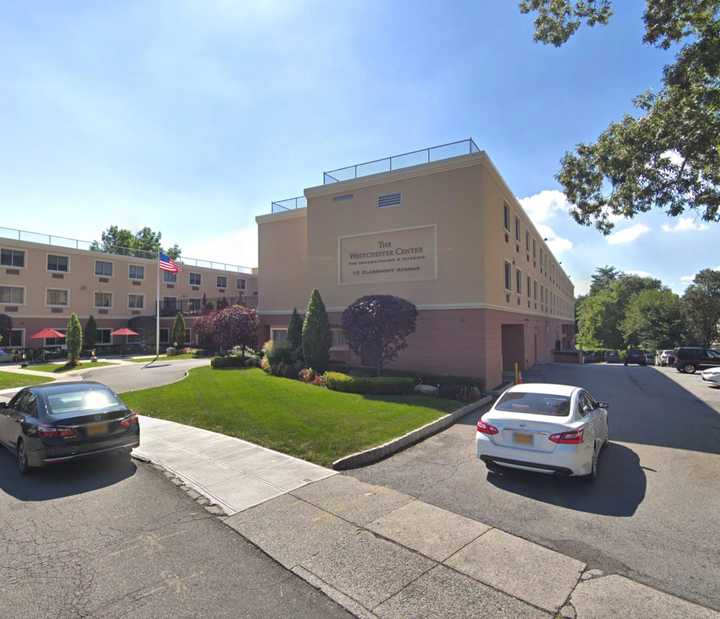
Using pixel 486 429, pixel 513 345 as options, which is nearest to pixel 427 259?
pixel 513 345

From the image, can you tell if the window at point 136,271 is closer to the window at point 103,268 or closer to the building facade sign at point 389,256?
the window at point 103,268

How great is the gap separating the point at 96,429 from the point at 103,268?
36502 mm

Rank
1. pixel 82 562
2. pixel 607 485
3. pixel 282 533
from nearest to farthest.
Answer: pixel 82 562, pixel 282 533, pixel 607 485

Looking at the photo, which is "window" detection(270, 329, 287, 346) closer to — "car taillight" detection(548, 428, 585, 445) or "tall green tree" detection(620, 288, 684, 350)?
"car taillight" detection(548, 428, 585, 445)

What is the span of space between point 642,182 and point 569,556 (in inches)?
495

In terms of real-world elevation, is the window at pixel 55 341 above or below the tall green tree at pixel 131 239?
below

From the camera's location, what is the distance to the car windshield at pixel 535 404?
6883mm

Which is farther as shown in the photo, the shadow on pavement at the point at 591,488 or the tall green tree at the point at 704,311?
the tall green tree at the point at 704,311

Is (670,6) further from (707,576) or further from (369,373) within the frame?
(369,373)

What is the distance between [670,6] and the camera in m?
10.5

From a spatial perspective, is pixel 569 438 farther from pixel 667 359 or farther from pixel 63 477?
pixel 667 359

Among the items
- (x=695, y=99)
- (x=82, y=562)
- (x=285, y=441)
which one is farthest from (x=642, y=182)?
(x=82, y=562)

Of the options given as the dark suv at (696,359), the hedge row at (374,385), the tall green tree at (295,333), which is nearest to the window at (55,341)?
the tall green tree at (295,333)

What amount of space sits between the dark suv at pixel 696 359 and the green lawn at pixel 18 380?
36.6 metres
